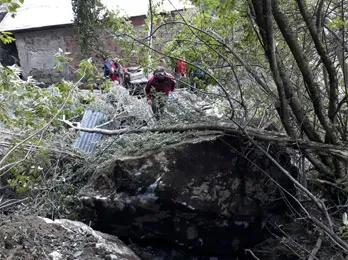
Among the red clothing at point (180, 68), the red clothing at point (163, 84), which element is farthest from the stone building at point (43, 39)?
the red clothing at point (180, 68)

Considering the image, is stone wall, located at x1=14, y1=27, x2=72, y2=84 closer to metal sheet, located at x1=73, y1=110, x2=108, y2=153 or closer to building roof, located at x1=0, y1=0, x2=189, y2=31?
building roof, located at x1=0, y1=0, x2=189, y2=31

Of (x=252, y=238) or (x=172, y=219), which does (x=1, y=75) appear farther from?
(x=252, y=238)

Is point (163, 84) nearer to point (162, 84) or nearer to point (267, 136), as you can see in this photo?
point (162, 84)

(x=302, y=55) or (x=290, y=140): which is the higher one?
(x=302, y=55)

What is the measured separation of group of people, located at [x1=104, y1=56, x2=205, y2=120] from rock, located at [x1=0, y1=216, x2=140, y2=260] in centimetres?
191

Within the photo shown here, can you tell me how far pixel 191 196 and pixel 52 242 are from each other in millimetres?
1259

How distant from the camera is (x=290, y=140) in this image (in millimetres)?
3738

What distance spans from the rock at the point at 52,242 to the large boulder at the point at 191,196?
543 mm

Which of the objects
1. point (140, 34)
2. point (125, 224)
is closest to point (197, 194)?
point (125, 224)

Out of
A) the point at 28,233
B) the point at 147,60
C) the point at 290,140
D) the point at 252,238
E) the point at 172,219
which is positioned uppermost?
the point at 147,60

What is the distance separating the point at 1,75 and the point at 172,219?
6.03ft

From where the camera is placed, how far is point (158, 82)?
622 centimetres

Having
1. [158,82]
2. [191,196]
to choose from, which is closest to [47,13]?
[158,82]

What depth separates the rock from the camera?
2805mm
